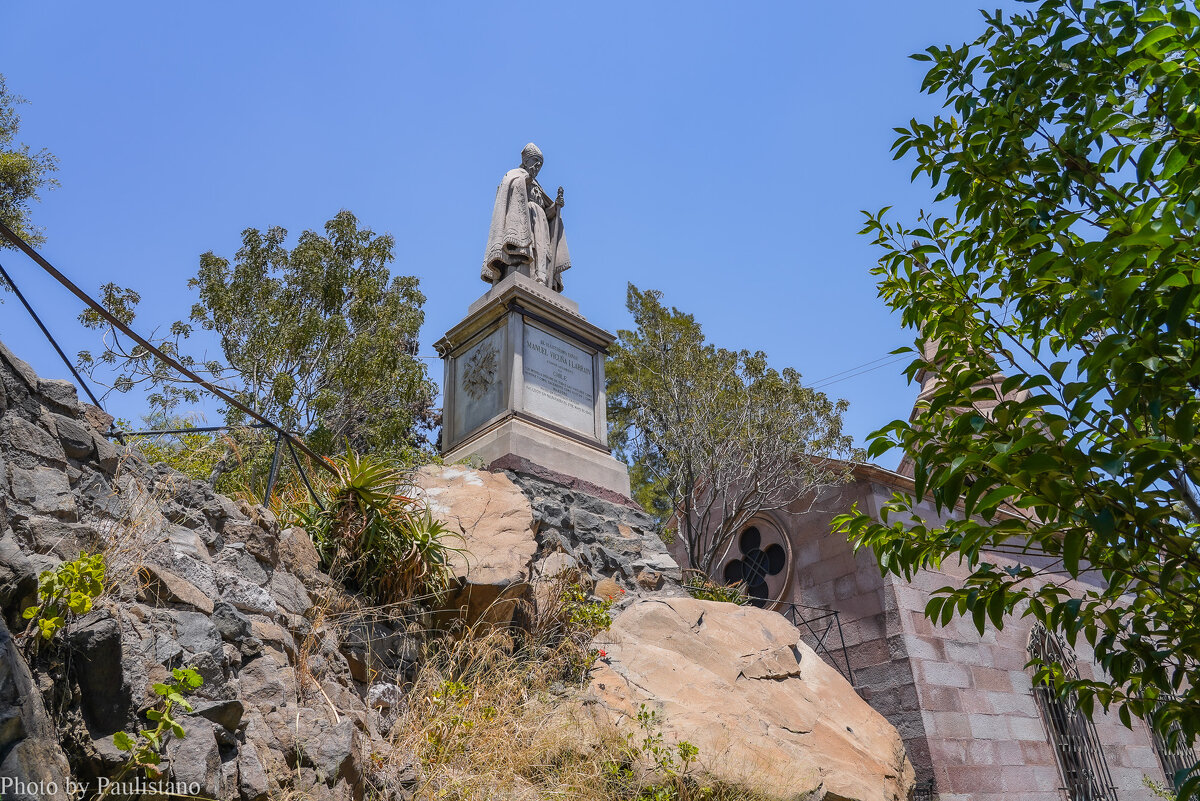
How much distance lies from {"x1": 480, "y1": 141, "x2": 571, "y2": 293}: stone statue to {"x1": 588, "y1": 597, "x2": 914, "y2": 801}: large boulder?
195 inches

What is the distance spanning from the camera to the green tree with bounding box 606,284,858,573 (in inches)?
510

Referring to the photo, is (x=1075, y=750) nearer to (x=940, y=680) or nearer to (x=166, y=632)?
(x=940, y=680)

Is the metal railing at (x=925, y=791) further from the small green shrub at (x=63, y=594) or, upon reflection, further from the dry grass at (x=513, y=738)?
the small green shrub at (x=63, y=594)

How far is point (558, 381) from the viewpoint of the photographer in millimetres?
10398

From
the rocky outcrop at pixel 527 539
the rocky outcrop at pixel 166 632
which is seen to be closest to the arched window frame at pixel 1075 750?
the rocky outcrop at pixel 527 539

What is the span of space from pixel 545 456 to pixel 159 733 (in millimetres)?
6337

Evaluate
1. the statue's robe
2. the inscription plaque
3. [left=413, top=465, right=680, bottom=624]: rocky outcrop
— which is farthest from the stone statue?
[left=413, top=465, right=680, bottom=624]: rocky outcrop

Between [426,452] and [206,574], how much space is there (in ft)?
16.7

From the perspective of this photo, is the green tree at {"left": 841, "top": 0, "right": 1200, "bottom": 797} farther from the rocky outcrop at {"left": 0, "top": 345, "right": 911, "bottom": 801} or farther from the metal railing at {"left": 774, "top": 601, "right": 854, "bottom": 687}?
the metal railing at {"left": 774, "top": 601, "right": 854, "bottom": 687}

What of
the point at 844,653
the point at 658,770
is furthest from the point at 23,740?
the point at 844,653

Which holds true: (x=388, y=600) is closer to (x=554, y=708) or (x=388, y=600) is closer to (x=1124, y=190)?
(x=554, y=708)

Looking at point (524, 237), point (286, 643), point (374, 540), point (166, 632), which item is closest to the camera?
point (166, 632)

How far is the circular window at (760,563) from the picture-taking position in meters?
13.2

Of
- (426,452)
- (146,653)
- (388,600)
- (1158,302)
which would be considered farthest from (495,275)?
(1158,302)
